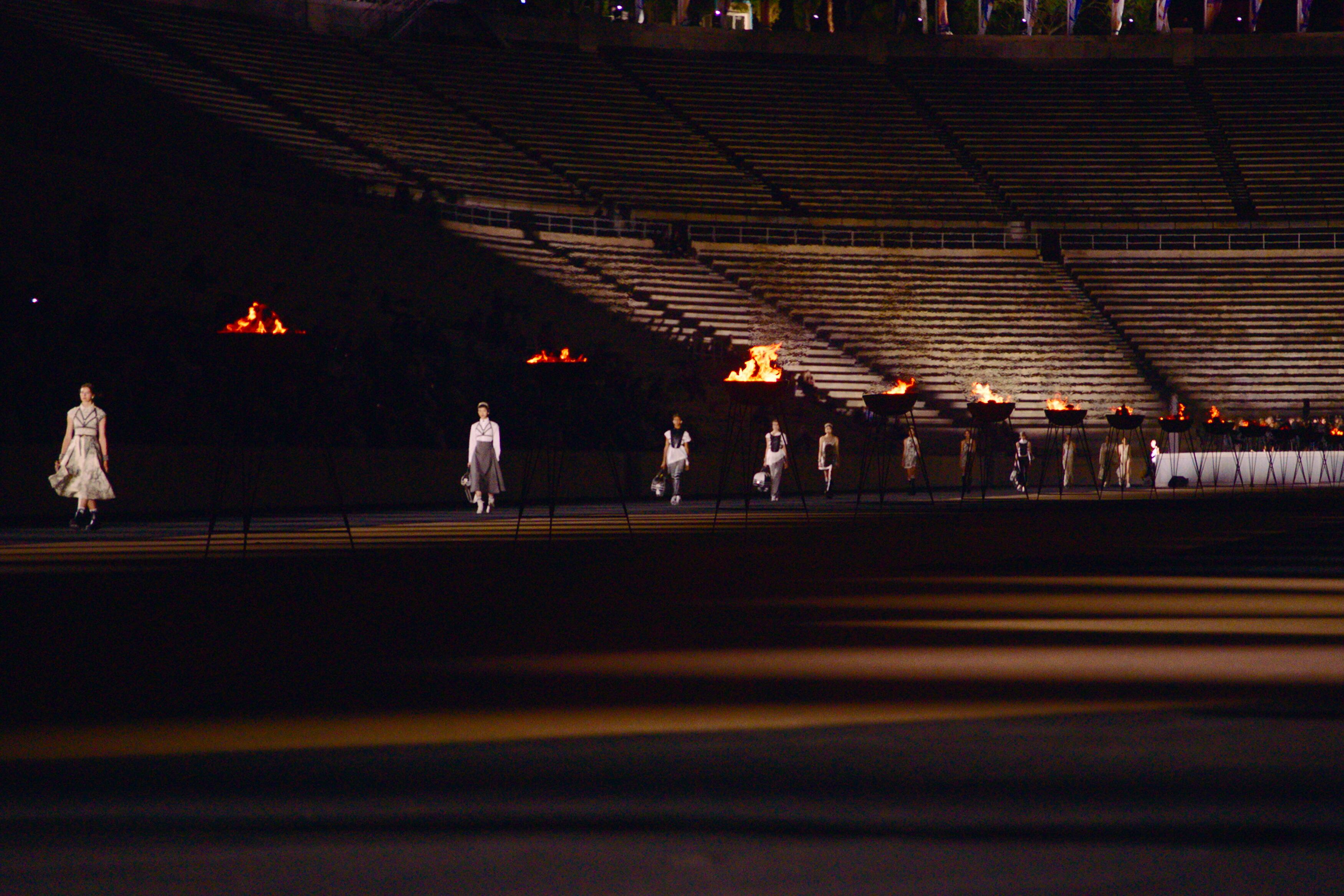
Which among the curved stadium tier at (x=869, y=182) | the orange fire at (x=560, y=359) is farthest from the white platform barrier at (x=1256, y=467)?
the orange fire at (x=560, y=359)

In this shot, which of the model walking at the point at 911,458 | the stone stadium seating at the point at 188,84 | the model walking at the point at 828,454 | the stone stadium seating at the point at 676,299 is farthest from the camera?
the stone stadium seating at the point at 676,299

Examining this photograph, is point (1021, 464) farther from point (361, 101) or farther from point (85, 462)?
point (85, 462)

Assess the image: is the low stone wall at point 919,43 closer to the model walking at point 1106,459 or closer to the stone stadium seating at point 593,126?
the stone stadium seating at point 593,126

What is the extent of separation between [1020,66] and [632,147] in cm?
1753

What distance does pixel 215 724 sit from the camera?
618cm

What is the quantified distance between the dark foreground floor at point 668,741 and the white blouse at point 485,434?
51.8 ft

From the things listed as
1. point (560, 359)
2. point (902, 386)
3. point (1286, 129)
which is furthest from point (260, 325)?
point (1286, 129)

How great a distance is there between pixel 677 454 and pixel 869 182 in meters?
28.4

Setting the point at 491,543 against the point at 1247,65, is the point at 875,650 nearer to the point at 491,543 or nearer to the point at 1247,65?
the point at 491,543

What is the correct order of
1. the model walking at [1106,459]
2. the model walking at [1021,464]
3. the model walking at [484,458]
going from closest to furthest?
the model walking at [484,458] < the model walking at [1021,464] < the model walking at [1106,459]

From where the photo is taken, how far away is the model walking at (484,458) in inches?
1130

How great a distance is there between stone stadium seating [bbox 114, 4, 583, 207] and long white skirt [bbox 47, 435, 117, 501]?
30049 millimetres

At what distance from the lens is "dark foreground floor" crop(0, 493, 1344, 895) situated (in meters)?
3.99

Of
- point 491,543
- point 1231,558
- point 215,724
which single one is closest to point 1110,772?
point 215,724
